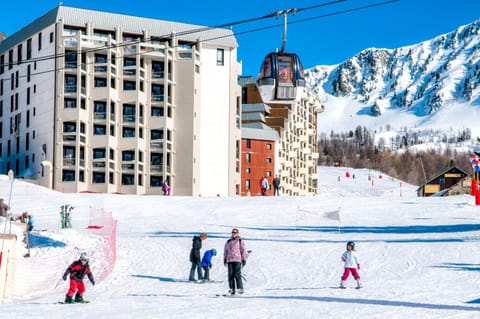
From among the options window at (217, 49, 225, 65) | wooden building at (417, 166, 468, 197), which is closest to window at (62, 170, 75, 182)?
window at (217, 49, 225, 65)

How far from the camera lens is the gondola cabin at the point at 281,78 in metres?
28.7

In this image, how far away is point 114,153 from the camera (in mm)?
76938

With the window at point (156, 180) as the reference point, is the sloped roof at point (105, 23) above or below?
above

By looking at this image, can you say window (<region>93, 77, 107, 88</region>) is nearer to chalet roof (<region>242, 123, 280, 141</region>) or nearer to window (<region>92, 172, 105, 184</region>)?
window (<region>92, 172, 105, 184</region>)

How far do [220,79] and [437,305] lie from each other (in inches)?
2665

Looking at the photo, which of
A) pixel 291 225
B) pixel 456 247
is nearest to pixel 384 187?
pixel 291 225

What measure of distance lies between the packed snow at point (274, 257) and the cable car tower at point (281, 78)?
5445 mm

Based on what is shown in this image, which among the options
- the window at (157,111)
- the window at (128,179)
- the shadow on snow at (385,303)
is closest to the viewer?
the shadow on snow at (385,303)

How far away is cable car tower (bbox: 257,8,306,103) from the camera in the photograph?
28656mm

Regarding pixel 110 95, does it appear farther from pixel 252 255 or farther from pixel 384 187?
pixel 384 187

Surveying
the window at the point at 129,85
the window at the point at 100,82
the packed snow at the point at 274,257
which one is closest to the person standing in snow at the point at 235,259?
the packed snow at the point at 274,257

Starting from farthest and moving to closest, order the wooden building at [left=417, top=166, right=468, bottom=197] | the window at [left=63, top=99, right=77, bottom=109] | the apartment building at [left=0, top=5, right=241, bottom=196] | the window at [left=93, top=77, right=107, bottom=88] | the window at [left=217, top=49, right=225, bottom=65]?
the wooden building at [left=417, top=166, right=468, bottom=197]
the window at [left=217, top=49, right=225, bottom=65]
the window at [left=93, top=77, right=107, bottom=88]
the window at [left=63, top=99, right=77, bottom=109]
the apartment building at [left=0, top=5, right=241, bottom=196]

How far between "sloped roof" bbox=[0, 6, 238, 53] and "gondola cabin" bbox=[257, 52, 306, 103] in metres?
46.3

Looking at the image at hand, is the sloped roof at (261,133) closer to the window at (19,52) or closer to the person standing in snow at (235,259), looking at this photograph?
the window at (19,52)
